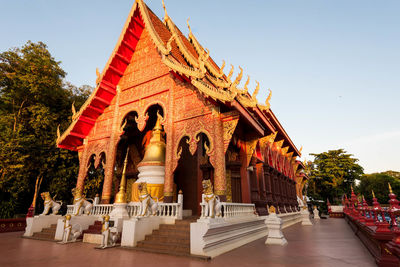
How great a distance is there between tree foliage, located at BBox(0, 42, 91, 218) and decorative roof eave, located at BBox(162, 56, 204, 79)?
27.8 feet

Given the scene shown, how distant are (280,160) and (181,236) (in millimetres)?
9365

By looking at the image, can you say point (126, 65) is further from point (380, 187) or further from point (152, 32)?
point (380, 187)

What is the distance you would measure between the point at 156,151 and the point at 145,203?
2528 mm

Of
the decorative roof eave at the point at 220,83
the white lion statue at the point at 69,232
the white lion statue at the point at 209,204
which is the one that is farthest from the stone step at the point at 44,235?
the decorative roof eave at the point at 220,83

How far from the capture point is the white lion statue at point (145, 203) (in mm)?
4981

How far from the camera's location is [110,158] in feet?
25.4

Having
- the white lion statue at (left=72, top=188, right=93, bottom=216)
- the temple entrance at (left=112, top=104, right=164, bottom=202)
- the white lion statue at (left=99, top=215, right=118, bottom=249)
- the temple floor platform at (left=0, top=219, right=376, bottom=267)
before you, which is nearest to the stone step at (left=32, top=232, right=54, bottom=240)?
the white lion statue at (left=72, top=188, right=93, bottom=216)

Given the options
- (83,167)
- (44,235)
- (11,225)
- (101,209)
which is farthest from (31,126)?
(101,209)

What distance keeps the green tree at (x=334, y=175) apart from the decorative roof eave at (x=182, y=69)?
22.1 metres

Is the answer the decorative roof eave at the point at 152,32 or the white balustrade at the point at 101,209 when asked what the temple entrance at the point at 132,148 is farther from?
the decorative roof eave at the point at 152,32

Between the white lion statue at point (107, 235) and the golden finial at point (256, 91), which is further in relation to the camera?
the golden finial at point (256, 91)

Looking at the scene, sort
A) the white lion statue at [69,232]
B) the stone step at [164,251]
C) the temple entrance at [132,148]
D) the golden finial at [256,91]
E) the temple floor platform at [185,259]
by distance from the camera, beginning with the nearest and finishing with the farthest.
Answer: the temple floor platform at [185,259], the stone step at [164,251], the white lion statue at [69,232], the golden finial at [256,91], the temple entrance at [132,148]

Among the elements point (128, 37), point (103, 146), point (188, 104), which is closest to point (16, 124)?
point (103, 146)

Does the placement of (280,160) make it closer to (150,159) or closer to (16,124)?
(150,159)
